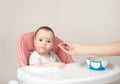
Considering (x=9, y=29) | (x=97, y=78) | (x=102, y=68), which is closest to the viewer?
(x=97, y=78)

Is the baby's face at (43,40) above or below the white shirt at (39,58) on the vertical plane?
above

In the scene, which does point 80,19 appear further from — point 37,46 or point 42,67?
point 42,67

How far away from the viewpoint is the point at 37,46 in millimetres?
1146

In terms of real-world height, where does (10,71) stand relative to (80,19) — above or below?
below

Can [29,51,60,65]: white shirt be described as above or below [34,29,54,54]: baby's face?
below

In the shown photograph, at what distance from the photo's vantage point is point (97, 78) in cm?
88

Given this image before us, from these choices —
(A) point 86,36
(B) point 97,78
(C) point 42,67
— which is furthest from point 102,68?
(A) point 86,36

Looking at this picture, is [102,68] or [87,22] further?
[87,22]

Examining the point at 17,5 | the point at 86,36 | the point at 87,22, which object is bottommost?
the point at 86,36

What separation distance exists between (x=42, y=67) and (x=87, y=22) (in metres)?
0.85

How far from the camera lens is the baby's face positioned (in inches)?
44.9

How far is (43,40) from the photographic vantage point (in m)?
1.15

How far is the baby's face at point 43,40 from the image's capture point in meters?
1.14

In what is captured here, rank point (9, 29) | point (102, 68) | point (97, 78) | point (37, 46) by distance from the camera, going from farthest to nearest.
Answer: point (9, 29) < point (37, 46) < point (102, 68) < point (97, 78)
